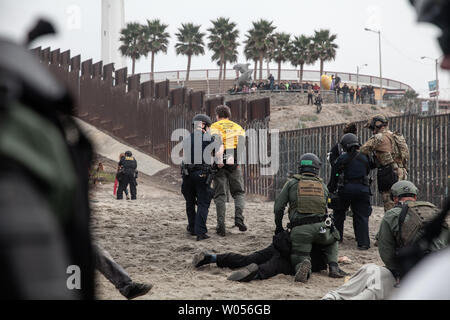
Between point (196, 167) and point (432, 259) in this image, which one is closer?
point (432, 259)

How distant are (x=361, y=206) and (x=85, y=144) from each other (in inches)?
258

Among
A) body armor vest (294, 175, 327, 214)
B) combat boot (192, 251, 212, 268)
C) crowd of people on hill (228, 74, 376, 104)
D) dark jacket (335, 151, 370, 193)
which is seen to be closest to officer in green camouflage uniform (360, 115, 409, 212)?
dark jacket (335, 151, 370, 193)

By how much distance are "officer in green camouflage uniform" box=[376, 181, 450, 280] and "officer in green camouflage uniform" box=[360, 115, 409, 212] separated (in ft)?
8.77

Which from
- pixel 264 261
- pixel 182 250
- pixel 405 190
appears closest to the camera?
pixel 405 190

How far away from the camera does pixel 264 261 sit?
589 cm

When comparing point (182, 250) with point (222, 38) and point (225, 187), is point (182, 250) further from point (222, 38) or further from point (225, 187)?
point (222, 38)

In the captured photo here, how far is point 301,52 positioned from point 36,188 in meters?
53.8

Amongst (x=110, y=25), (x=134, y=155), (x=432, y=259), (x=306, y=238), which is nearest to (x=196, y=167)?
(x=306, y=238)

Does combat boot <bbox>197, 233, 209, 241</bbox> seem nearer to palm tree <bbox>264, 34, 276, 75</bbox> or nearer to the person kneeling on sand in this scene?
the person kneeling on sand

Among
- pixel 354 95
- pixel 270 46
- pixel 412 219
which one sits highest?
pixel 270 46

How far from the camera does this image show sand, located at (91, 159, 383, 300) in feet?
16.7

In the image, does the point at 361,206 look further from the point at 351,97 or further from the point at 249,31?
the point at 249,31

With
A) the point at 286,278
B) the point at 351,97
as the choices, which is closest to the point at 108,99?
the point at 286,278

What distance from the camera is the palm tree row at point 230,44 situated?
52.1 meters
